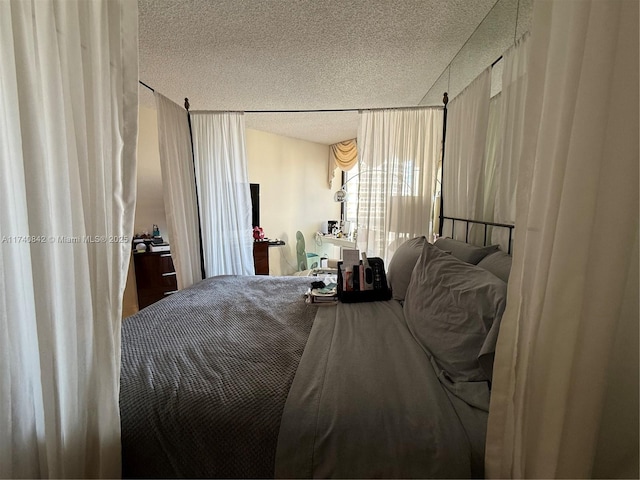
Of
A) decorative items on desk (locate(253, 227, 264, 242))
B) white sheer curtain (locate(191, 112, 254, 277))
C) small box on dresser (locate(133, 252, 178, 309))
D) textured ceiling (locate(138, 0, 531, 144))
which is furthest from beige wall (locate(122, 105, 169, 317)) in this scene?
decorative items on desk (locate(253, 227, 264, 242))

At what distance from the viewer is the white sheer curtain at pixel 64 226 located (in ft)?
1.81

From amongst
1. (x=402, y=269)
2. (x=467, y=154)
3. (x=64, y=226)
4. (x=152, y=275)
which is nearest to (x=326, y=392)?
(x=64, y=226)

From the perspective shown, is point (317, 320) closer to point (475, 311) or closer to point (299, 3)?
point (475, 311)

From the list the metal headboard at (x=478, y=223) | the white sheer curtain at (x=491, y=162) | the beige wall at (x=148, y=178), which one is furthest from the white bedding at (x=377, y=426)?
the beige wall at (x=148, y=178)

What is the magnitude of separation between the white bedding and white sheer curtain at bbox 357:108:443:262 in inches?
64.2

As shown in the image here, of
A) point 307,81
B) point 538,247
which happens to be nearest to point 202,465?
point 538,247

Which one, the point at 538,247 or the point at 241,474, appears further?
the point at 241,474

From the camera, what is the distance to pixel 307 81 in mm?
2283

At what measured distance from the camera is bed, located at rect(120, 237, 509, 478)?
0.71 meters

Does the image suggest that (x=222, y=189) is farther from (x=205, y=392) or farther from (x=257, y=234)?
(x=205, y=392)

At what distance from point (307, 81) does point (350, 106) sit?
0.74m

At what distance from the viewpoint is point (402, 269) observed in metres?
1.64

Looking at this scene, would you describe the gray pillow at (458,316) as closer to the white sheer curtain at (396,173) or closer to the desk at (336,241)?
the white sheer curtain at (396,173)

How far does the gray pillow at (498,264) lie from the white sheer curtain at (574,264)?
19.7 inches
